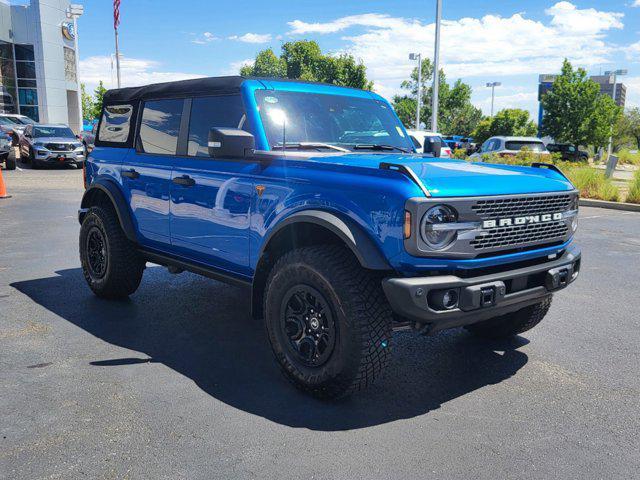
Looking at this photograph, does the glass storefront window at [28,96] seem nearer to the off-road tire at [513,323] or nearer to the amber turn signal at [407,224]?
the off-road tire at [513,323]

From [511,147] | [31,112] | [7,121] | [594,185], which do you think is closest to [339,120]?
[594,185]

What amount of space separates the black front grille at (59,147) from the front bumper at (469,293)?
2248 centimetres

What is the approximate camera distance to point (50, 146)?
23.0m

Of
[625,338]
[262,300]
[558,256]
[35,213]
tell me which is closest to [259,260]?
[262,300]

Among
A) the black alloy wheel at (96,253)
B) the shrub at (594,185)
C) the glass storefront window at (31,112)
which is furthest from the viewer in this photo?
the glass storefront window at (31,112)

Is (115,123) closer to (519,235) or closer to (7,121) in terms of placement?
(519,235)

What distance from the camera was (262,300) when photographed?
13.9 feet

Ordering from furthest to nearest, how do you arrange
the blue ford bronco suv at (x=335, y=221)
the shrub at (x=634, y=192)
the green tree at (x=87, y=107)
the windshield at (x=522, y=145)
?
1. the green tree at (x=87, y=107)
2. the windshield at (x=522, y=145)
3. the shrub at (x=634, y=192)
4. the blue ford bronco suv at (x=335, y=221)

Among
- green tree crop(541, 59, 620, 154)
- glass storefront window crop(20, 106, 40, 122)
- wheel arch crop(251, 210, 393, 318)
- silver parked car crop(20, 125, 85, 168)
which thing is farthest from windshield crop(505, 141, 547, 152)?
glass storefront window crop(20, 106, 40, 122)

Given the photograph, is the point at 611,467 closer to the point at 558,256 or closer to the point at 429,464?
the point at 429,464

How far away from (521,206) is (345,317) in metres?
1.30

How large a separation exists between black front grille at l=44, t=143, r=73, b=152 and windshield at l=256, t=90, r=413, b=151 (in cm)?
2061

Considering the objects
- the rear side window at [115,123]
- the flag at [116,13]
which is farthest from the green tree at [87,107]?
the rear side window at [115,123]

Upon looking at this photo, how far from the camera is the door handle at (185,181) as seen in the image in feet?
15.6
